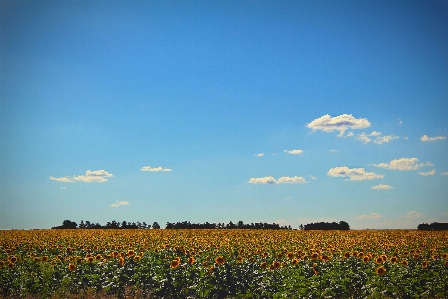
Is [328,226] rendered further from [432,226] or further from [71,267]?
[71,267]

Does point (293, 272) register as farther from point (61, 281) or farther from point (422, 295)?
point (61, 281)

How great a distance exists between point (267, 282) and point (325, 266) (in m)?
2.85

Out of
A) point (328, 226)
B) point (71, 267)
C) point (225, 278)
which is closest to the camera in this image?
point (225, 278)

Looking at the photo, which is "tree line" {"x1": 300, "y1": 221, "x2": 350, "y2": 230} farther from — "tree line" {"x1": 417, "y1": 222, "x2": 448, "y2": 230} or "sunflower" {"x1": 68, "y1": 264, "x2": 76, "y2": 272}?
"sunflower" {"x1": 68, "y1": 264, "x2": 76, "y2": 272}

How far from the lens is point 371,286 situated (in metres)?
11.9

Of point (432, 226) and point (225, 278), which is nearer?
point (225, 278)

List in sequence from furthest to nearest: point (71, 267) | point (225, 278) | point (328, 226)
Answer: point (328, 226) → point (71, 267) → point (225, 278)

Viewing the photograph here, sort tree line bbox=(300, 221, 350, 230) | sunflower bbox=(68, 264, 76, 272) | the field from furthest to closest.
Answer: tree line bbox=(300, 221, 350, 230) → sunflower bbox=(68, 264, 76, 272) → the field

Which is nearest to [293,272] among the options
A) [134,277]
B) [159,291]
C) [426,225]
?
[159,291]

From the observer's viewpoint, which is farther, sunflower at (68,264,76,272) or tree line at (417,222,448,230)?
tree line at (417,222,448,230)

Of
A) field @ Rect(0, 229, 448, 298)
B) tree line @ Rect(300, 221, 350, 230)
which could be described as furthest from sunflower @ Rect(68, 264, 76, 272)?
tree line @ Rect(300, 221, 350, 230)

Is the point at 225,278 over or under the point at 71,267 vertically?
under

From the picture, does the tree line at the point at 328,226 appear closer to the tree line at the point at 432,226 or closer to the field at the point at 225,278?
the tree line at the point at 432,226

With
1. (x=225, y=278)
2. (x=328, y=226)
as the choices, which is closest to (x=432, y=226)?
(x=328, y=226)
